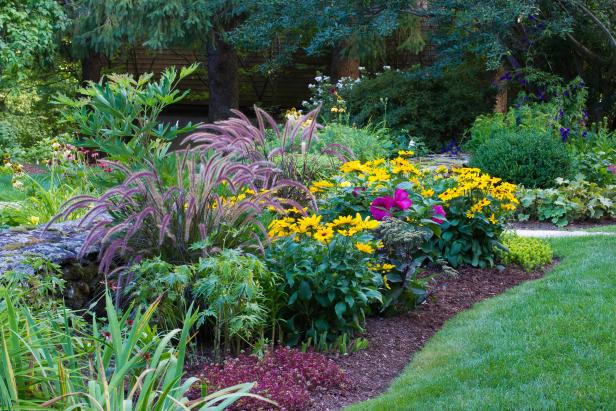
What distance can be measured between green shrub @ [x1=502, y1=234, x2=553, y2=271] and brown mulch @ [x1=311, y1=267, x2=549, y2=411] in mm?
110

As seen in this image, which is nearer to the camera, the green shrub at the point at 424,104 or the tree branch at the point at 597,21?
the tree branch at the point at 597,21

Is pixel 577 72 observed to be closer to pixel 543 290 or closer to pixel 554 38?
pixel 554 38

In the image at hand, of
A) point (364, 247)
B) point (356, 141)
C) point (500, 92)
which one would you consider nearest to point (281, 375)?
point (364, 247)

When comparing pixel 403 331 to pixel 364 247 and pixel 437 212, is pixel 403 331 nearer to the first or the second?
pixel 364 247

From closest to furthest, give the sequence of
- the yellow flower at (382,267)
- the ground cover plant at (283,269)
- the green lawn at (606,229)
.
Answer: the ground cover plant at (283,269)
the yellow flower at (382,267)
the green lawn at (606,229)

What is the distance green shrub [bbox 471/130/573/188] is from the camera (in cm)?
1041

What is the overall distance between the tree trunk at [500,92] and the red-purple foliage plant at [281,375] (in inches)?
418

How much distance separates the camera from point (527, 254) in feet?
22.8

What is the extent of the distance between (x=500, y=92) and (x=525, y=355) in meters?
10.9

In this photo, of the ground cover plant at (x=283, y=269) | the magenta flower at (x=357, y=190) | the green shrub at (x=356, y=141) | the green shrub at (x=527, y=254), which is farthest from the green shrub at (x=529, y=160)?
the magenta flower at (x=357, y=190)

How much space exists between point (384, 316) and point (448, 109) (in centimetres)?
962

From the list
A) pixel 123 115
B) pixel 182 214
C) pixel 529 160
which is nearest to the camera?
pixel 182 214

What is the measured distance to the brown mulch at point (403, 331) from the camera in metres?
4.47

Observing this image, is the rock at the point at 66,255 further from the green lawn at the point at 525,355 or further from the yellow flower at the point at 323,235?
the green lawn at the point at 525,355
